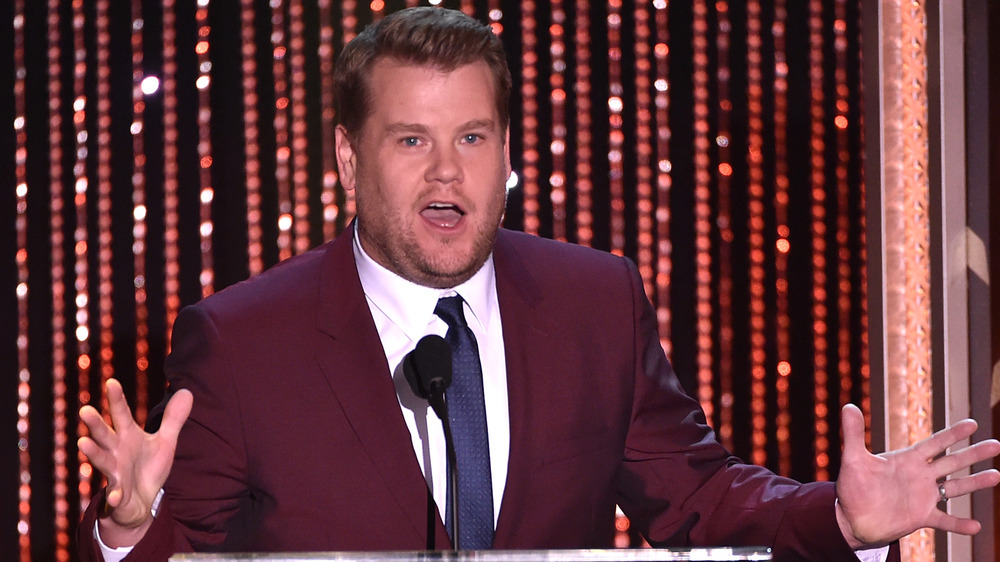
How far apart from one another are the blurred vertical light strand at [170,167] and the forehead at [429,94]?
87 cm

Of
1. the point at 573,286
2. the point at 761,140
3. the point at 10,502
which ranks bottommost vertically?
the point at 10,502

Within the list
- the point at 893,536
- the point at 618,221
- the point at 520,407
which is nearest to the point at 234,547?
the point at 520,407

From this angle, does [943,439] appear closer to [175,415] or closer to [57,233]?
[175,415]

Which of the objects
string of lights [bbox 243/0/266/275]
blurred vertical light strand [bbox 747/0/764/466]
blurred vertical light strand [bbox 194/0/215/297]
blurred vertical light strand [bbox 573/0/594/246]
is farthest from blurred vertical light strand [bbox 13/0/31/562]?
blurred vertical light strand [bbox 747/0/764/466]

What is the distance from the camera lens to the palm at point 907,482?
1.49 m

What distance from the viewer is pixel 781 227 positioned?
8.41 feet

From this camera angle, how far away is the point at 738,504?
1.73 metres

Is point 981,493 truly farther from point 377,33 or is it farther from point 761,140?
point 377,33

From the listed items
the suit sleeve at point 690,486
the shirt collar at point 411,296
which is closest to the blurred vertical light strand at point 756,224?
the suit sleeve at point 690,486

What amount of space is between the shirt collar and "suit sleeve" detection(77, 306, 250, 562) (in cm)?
26

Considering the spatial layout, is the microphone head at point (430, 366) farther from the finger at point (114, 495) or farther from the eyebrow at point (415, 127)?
the eyebrow at point (415, 127)

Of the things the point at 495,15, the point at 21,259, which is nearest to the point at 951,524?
the point at 495,15

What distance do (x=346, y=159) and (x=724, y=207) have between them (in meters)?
1.03

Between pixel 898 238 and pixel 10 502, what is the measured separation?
6.90ft
